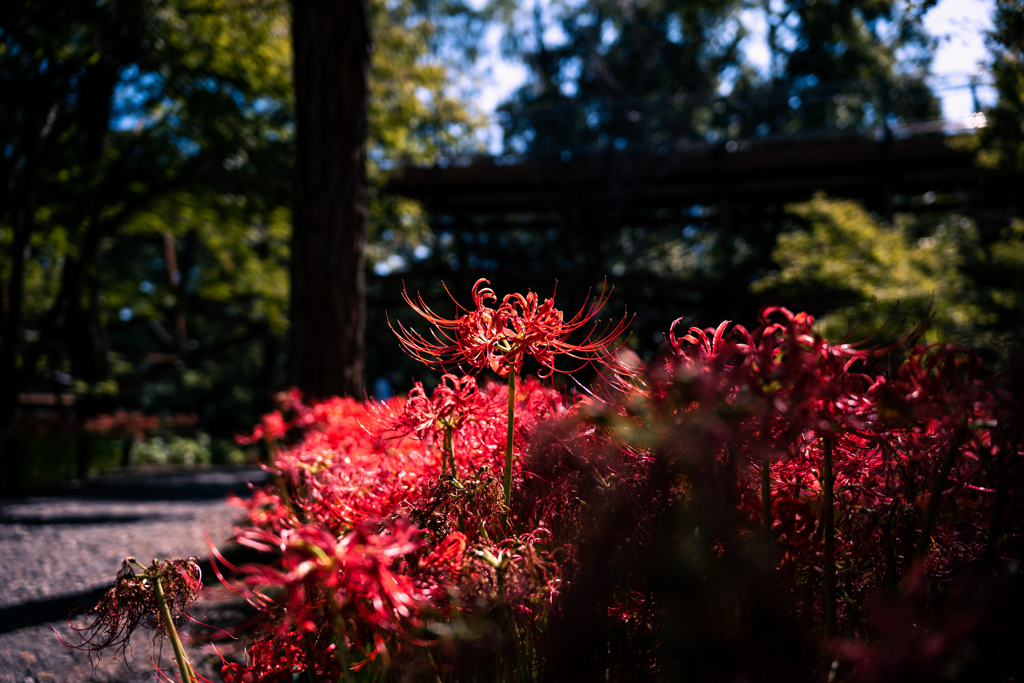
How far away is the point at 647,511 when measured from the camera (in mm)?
1101

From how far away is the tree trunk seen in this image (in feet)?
14.1

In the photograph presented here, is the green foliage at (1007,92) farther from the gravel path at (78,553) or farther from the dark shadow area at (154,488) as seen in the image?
the dark shadow area at (154,488)

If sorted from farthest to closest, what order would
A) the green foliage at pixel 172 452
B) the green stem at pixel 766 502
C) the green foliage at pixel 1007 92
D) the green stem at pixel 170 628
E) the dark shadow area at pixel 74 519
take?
the green foliage at pixel 172 452 < the dark shadow area at pixel 74 519 < the green foliage at pixel 1007 92 < the green stem at pixel 170 628 < the green stem at pixel 766 502

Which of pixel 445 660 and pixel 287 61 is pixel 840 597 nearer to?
pixel 445 660

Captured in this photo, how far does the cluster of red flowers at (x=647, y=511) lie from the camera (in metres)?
0.84

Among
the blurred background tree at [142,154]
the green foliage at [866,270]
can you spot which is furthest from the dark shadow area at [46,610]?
the green foliage at [866,270]

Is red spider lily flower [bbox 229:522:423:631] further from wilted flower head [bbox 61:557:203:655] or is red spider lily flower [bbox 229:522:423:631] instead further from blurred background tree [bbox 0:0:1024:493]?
blurred background tree [bbox 0:0:1024:493]

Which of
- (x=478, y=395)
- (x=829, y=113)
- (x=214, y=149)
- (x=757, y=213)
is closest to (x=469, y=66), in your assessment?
(x=757, y=213)

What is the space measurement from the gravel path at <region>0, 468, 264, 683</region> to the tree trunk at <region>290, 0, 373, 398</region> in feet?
5.45

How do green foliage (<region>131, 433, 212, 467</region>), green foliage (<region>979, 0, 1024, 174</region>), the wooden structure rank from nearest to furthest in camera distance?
green foliage (<region>979, 0, 1024, 174</region>) → the wooden structure → green foliage (<region>131, 433, 212, 467</region>)

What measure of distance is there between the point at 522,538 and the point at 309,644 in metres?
0.54

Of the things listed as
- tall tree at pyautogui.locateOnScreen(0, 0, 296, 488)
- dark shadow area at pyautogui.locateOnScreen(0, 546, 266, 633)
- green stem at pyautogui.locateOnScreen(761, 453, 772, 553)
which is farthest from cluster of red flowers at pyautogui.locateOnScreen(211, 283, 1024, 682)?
tall tree at pyautogui.locateOnScreen(0, 0, 296, 488)

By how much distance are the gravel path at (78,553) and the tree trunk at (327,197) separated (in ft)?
5.45

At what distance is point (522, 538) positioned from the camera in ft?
3.85
